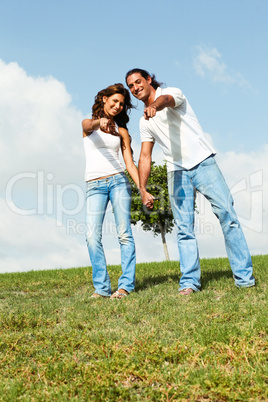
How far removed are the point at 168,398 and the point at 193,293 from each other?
2.69 meters

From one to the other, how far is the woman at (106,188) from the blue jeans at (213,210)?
70 centimetres

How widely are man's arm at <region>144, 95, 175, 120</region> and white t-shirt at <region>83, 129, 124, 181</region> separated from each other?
1.14 meters

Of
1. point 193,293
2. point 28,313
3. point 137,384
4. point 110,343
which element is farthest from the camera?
point 193,293

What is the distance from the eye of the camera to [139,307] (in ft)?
15.2

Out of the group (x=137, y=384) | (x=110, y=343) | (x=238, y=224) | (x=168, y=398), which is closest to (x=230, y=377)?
(x=168, y=398)

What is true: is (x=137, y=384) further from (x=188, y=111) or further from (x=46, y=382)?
(x=188, y=111)

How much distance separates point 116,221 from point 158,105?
6.14 ft

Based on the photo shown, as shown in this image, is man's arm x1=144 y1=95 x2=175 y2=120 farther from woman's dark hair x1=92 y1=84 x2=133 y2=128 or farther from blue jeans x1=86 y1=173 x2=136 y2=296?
blue jeans x1=86 y1=173 x2=136 y2=296

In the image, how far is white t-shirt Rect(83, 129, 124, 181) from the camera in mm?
5672

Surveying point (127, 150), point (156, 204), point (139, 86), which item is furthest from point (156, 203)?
point (139, 86)

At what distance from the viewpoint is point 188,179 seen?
5469 millimetres

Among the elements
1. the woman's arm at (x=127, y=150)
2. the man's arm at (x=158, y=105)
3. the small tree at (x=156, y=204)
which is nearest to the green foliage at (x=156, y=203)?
the small tree at (x=156, y=204)

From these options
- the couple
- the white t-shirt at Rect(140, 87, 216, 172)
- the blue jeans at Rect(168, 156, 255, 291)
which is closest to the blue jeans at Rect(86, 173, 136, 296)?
the couple

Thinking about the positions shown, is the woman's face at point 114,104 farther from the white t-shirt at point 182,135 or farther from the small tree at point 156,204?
the small tree at point 156,204
